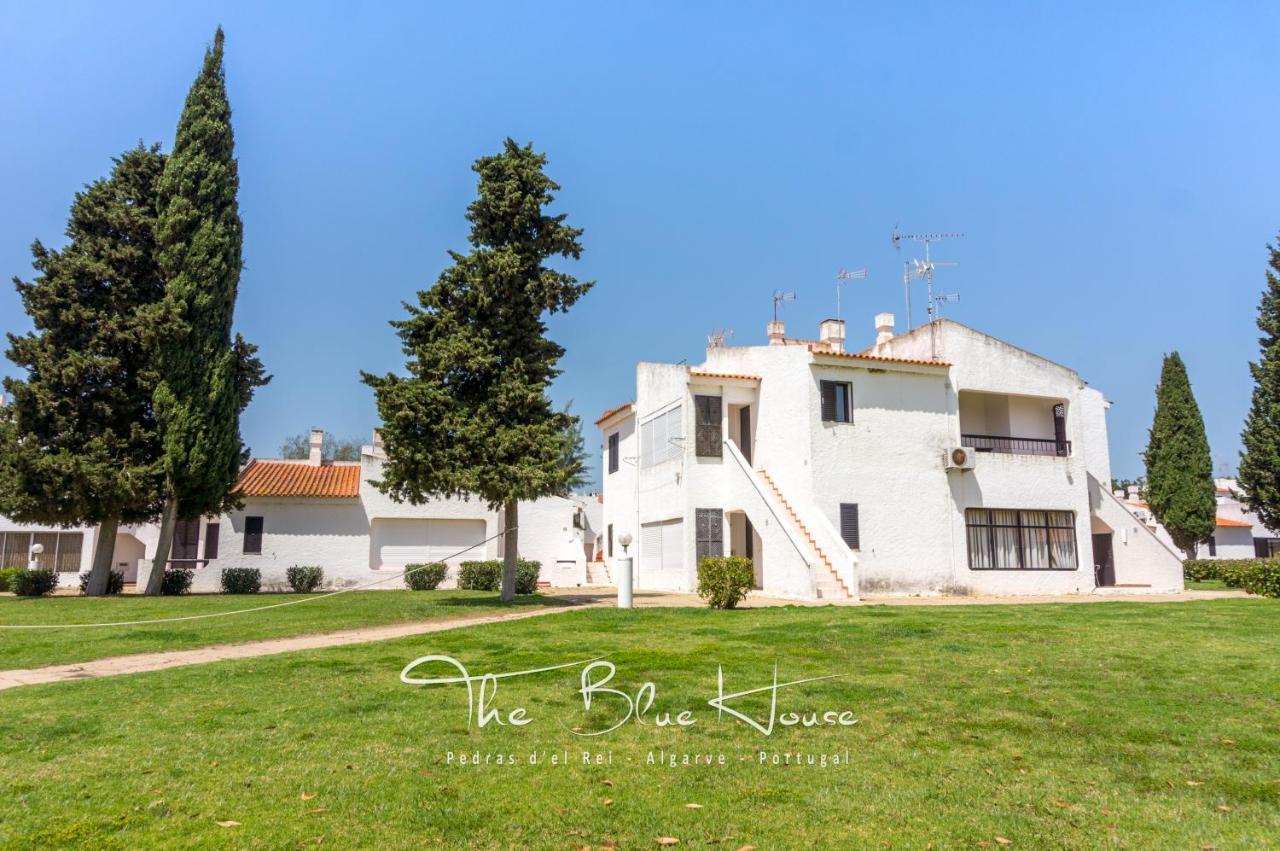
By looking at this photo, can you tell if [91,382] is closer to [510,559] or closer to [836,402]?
[510,559]

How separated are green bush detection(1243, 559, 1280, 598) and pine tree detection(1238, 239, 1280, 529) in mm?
13597

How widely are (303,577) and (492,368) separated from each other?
54.0 ft

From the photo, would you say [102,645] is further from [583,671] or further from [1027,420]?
[1027,420]

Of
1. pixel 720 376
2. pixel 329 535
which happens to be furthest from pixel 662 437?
pixel 329 535

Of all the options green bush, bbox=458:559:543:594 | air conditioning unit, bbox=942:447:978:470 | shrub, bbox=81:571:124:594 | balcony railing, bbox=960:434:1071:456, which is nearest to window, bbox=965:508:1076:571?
air conditioning unit, bbox=942:447:978:470

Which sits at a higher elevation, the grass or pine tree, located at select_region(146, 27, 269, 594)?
pine tree, located at select_region(146, 27, 269, 594)

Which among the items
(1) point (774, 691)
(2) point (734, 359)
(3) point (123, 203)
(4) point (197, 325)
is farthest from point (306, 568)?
(1) point (774, 691)

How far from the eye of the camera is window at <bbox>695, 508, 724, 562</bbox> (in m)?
24.5

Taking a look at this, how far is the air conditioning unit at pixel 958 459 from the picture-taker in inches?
947

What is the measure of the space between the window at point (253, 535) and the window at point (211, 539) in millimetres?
1787

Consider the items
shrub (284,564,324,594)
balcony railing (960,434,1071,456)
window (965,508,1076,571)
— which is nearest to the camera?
window (965,508,1076,571)

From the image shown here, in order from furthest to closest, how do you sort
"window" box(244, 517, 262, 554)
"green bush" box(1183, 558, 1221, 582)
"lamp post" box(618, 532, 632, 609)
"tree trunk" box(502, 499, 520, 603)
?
"green bush" box(1183, 558, 1221, 582)
"window" box(244, 517, 262, 554)
"tree trunk" box(502, 499, 520, 603)
"lamp post" box(618, 532, 632, 609)

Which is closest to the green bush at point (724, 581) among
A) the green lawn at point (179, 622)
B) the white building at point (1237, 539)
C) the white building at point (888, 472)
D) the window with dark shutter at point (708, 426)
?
the white building at point (888, 472)

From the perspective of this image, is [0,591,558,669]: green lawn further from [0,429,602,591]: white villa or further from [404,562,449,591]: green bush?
[0,429,602,591]: white villa
